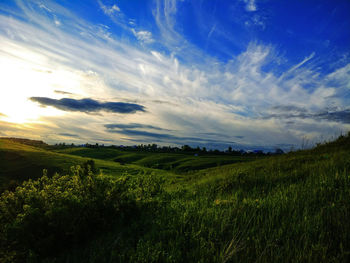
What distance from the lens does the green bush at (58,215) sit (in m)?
4.38

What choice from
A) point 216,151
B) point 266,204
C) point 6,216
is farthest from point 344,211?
point 216,151

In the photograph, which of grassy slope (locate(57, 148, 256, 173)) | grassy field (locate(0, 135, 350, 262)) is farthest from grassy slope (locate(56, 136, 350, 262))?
grassy slope (locate(57, 148, 256, 173))

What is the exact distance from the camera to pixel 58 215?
15.0 feet

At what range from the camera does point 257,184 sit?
793cm

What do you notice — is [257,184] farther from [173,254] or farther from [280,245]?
[173,254]

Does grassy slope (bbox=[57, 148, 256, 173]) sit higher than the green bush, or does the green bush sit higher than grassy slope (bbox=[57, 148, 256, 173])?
the green bush

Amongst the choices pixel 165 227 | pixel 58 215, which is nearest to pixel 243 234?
pixel 165 227

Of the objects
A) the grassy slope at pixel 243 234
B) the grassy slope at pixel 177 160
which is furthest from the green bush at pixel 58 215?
the grassy slope at pixel 177 160

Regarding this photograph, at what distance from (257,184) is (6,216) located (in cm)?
803

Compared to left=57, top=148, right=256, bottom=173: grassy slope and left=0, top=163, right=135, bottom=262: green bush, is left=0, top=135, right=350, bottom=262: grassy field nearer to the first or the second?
left=0, top=163, right=135, bottom=262: green bush

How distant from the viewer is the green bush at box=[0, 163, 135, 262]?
438 centimetres

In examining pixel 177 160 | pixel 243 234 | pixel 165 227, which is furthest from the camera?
pixel 177 160

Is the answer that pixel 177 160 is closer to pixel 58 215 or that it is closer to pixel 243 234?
pixel 58 215

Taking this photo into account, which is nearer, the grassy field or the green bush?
the grassy field
